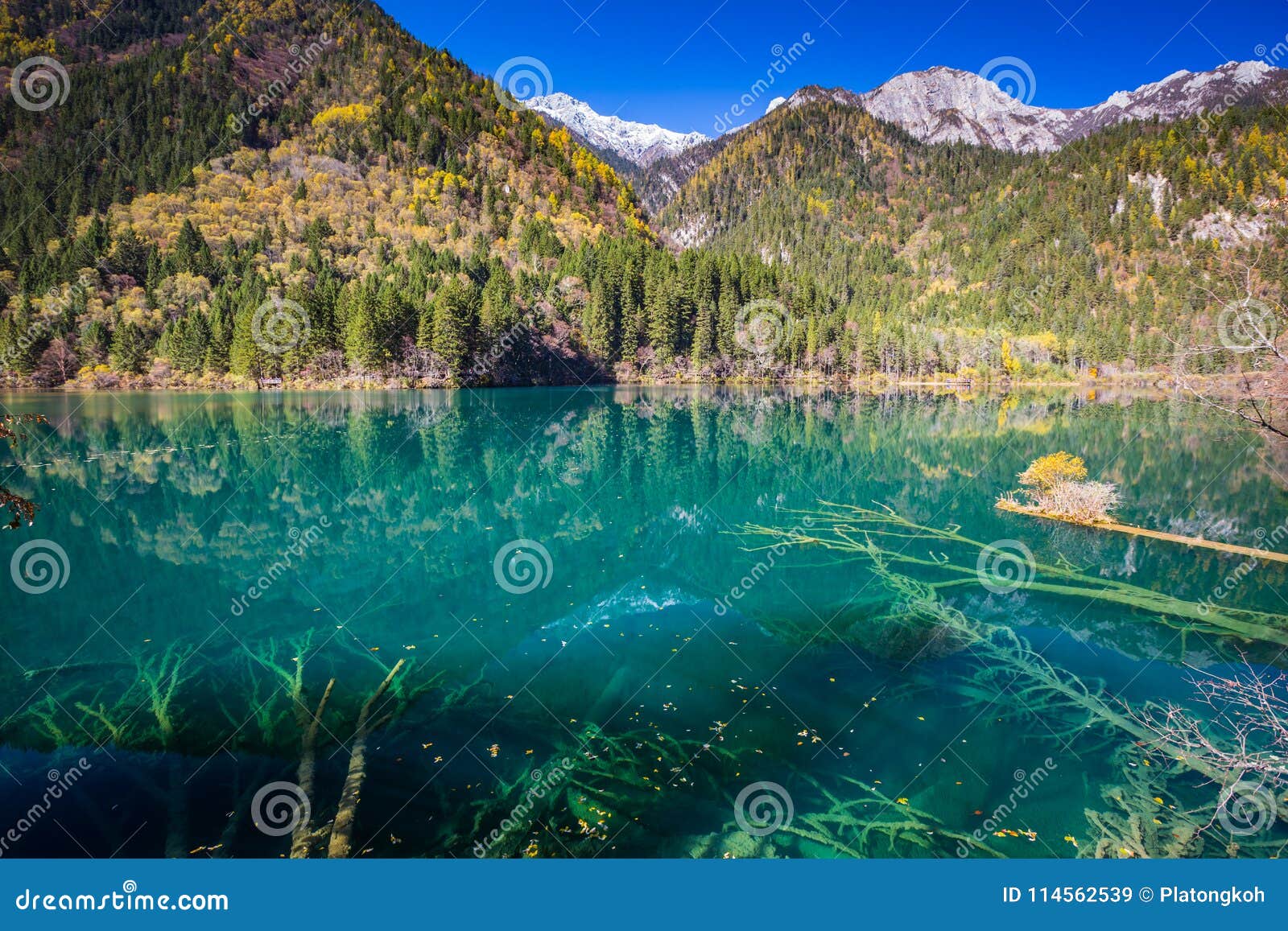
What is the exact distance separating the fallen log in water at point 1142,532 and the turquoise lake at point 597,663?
51cm

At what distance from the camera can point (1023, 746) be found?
25.3ft

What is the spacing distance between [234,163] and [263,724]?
126840 millimetres

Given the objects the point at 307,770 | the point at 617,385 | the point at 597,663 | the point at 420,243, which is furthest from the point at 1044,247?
the point at 307,770

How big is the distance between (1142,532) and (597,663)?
15.1 m

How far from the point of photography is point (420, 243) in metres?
95.8

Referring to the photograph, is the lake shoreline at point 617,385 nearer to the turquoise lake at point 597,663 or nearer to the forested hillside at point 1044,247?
the forested hillside at point 1044,247

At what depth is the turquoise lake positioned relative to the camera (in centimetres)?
645

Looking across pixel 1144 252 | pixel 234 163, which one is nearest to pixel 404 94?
pixel 234 163

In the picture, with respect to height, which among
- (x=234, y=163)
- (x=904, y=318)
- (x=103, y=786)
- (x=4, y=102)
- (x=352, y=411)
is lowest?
(x=103, y=786)

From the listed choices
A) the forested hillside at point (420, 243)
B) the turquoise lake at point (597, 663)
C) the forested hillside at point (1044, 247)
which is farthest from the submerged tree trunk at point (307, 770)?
the forested hillside at point (1044, 247)

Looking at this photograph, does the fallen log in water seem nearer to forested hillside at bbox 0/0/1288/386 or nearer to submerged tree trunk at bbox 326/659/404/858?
submerged tree trunk at bbox 326/659/404/858

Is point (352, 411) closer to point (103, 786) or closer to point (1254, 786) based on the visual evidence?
point (103, 786)

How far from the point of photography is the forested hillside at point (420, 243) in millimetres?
71000

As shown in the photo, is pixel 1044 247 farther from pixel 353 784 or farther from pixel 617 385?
pixel 353 784
